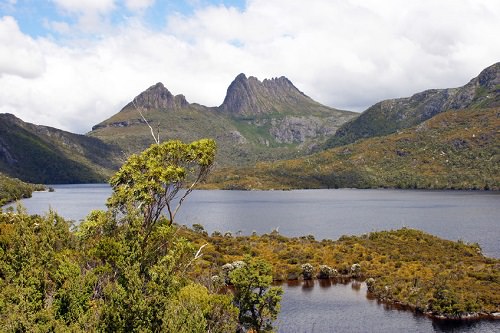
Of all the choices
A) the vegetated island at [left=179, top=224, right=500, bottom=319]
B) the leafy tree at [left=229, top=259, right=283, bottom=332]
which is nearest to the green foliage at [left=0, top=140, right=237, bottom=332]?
the leafy tree at [left=229, top=259, right=283, bottom=332]

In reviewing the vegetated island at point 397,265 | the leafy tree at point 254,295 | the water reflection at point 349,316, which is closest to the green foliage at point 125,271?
the leafy tree at point 254,295

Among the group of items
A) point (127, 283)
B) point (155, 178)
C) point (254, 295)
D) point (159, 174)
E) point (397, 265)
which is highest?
point (159, 174)

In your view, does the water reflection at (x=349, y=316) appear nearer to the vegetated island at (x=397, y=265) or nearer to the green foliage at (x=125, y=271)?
the vegetated island at (x=397, y=265)

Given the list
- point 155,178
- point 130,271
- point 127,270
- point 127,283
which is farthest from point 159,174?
point 127,283

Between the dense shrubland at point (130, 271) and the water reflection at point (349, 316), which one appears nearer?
the dense shrubland at point (130, 271)

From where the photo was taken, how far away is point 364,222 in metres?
188

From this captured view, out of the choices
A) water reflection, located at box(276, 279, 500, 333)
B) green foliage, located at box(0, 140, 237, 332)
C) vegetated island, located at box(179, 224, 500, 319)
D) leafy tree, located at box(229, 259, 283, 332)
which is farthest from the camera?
vegetated island, located at box(179, 224, 500, 319)

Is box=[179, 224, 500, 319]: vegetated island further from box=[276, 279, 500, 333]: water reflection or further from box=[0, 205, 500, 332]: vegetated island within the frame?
box=[276, 279, 500, 333]: water reflection

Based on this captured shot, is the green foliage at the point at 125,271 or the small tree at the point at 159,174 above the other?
the small tree at the point at 159,174

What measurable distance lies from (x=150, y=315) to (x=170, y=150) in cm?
1183

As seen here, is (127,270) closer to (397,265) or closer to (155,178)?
(155,178)

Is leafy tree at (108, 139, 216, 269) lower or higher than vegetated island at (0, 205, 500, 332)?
higher

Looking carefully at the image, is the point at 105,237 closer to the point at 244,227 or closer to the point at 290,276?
the point at 290,276

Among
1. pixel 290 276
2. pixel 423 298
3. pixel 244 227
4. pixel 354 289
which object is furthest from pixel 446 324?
pixel 244 227
